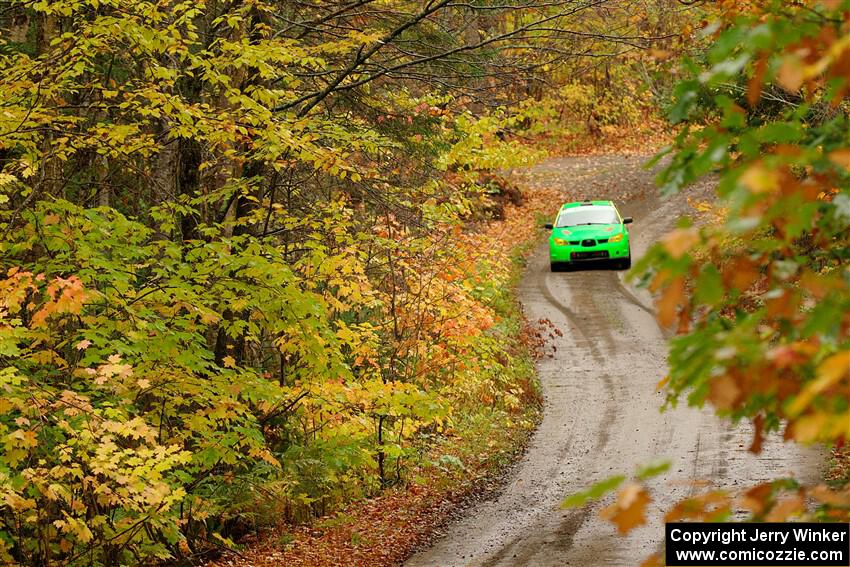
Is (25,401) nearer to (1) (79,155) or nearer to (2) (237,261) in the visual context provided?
(2) (237,261)

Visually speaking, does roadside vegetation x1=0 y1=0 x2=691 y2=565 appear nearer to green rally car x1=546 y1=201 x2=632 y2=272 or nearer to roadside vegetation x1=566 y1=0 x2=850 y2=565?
roadside vegetation x1=566 y1=0 x2=850 y2=565

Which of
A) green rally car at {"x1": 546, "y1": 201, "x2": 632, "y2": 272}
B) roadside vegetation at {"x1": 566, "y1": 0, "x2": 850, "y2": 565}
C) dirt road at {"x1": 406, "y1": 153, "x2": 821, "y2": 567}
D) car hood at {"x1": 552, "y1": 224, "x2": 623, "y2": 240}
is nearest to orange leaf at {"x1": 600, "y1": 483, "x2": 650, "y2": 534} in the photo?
roadside vegetation at {"x1": 566, "y1": 0, "x2": 850, "y2": 565}

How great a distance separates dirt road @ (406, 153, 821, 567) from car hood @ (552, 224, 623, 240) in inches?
47.7

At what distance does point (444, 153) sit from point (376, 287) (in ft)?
8.53

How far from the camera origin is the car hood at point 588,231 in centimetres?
2594

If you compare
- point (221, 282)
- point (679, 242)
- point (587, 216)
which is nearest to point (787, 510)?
point (679, 242)

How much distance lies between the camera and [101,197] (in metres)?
13.9

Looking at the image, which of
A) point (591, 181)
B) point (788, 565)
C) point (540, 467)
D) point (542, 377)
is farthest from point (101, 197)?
point (591, 181)

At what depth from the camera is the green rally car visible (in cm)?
2605

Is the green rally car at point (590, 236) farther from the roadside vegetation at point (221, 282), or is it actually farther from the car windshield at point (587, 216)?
the roadside vegetation at point (221, 282)

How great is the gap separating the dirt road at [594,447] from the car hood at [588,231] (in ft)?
3.98

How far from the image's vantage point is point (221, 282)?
30.2ft

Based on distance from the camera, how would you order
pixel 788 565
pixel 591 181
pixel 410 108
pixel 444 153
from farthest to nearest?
pixel 591 181, pixel 444 153, pixel 410 108, pixel 788 565

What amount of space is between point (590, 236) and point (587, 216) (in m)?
0.66
